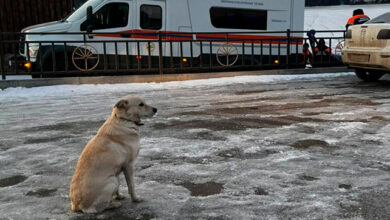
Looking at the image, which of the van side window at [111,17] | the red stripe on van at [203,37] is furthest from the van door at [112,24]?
the red stripe on van at [203,37]

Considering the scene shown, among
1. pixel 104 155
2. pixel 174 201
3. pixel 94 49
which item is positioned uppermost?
pixel 94 49

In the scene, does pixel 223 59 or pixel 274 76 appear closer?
pixel 274 76

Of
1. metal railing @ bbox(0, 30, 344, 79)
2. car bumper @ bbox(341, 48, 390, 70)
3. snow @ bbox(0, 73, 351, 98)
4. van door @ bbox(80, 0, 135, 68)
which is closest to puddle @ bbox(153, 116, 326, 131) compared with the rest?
car bumper @ bbox(341, 48, 390, 70)

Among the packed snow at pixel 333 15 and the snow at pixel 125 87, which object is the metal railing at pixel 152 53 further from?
the packed snow at pixel 333 15

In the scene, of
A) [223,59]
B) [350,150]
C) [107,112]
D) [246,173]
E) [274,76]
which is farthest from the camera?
[223,59]

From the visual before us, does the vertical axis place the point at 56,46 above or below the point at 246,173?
above

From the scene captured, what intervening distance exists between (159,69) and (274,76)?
138 inches

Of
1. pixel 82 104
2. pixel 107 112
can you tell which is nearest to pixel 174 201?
pixel 107 112

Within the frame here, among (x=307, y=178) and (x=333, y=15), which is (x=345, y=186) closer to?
(x=307, y=178)

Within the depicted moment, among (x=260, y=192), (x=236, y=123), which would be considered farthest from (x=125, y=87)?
(x=260, y=192)

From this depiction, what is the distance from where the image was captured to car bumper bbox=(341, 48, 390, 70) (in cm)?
890

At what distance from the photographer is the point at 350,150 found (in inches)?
181

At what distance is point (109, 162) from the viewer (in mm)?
3006

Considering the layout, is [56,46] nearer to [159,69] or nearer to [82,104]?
[159,69]
